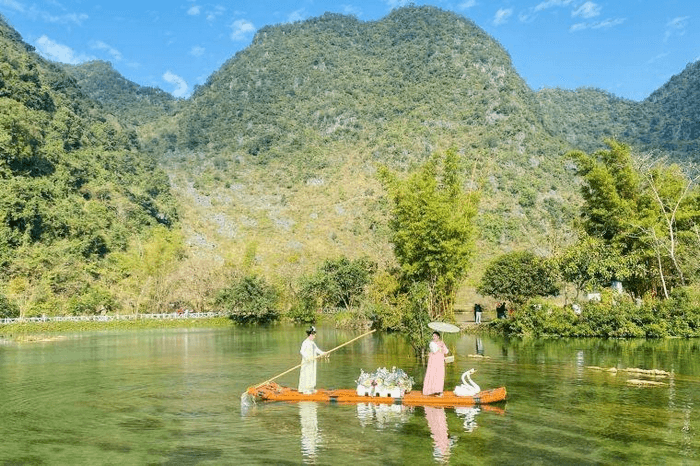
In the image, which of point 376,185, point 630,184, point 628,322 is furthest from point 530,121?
point 628,322

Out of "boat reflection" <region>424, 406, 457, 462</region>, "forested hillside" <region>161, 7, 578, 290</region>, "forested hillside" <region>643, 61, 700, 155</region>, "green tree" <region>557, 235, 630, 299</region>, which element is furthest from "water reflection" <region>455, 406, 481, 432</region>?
"forested hillside" <region>643, 61, 700, 155</region>

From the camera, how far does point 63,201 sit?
76375 mm

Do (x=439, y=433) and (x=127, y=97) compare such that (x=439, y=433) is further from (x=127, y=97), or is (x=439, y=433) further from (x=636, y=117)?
(x=127, y=97)

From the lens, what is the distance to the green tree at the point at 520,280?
135 ft

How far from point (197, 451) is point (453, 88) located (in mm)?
135644

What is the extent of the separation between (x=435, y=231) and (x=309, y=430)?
75.9 feet

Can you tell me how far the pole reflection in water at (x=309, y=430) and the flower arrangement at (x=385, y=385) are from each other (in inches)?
57.7

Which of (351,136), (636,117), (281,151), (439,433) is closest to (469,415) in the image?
(439,433)

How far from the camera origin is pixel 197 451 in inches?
475

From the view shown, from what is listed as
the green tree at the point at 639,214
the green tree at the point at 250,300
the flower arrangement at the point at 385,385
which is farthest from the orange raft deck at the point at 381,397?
the green tree at the point at 250,300

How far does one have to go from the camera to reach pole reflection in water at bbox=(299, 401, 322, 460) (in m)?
11.8

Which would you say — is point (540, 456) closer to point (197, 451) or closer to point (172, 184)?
point (197, 451)

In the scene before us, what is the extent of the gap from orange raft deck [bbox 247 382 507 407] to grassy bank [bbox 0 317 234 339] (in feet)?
115

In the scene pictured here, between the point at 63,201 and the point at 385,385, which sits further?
the point at 63,201
